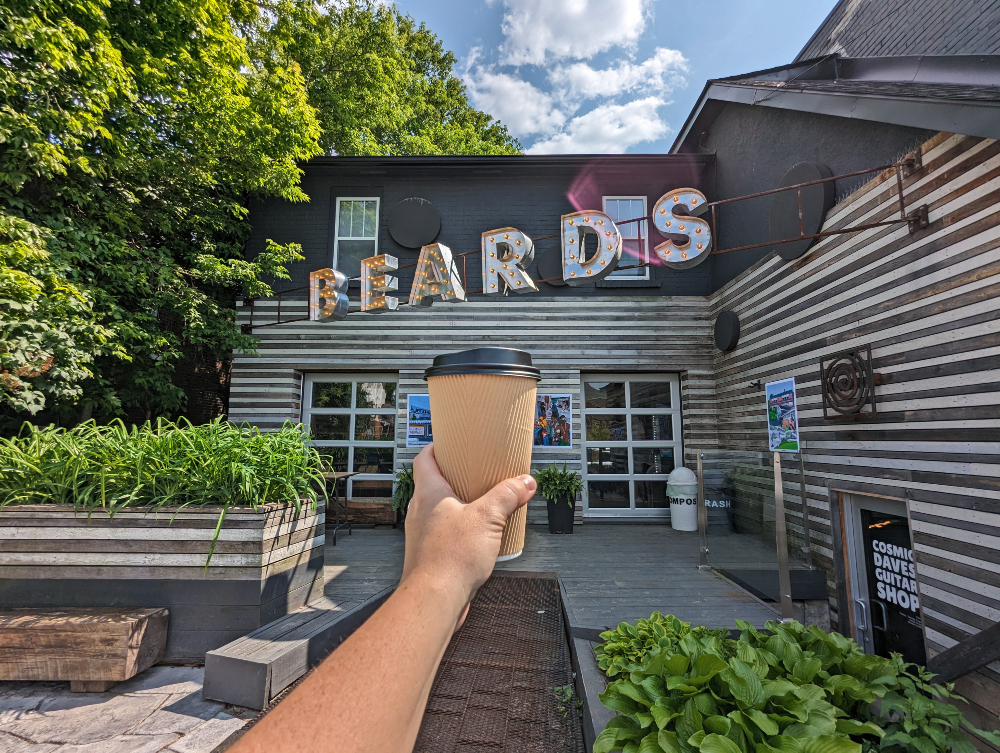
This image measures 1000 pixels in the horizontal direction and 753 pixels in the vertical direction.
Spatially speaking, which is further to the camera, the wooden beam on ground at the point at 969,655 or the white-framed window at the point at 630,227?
the white-framed window at the point at 630,227

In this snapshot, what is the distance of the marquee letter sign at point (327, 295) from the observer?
5.85 metres

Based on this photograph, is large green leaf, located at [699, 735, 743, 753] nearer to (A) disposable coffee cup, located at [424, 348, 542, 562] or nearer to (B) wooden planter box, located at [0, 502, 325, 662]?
(A) disposable coffee cup, located at [424, 348, 542, 562]

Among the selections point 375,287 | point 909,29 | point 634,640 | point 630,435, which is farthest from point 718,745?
point 909,29

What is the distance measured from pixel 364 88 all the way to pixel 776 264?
1115cm

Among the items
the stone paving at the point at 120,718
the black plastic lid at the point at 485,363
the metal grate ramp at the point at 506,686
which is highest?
the black plastic lid at the point at 485,363

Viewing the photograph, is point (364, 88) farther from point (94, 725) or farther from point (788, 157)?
point (94, 725)

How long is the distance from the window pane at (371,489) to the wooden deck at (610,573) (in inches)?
29.0

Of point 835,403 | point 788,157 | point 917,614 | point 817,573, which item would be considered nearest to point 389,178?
point 788,157

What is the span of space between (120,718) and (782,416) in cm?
664

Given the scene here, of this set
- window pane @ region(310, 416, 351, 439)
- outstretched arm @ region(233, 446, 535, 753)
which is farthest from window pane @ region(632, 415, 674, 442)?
outstretched arm @ region(233, 446, 535, 753)

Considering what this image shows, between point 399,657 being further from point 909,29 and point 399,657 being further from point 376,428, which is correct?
point 909,29

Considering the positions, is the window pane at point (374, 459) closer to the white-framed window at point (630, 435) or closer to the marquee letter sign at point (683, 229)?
the white-framed window at point (630, 435)

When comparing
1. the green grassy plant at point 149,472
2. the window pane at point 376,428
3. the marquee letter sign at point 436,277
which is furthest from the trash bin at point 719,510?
the window pane at point 376,428

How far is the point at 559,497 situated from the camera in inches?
276
